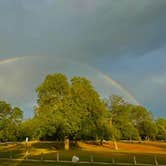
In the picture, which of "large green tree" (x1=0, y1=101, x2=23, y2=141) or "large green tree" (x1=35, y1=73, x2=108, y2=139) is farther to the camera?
"large green tree" (x1=0, y1=101, x2=23, y2=141)

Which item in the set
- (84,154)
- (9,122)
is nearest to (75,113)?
(84,154)

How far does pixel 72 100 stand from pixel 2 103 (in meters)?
53.2

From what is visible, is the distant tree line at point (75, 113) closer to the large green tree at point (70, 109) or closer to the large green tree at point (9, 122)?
the large green tree at point (70, 109)

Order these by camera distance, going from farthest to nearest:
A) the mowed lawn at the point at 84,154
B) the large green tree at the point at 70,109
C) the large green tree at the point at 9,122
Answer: the large green tree at the point at 9,122, the large green tree at the point at 70,109, the mowed lawn at the point at 84,154

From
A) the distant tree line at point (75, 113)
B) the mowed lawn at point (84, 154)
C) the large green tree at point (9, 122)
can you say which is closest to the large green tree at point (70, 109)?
the distant tree line at point (75, 113)

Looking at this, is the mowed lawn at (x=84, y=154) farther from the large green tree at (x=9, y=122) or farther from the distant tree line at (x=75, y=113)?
the large green tree at (x=9, y=122)

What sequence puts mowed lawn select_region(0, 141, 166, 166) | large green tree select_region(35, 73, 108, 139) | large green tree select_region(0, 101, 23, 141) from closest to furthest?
mowed lawn select_region(0, 141, 166, 166)
large green tree select_region(35, 73, 108, 139)
large green tree select_region(0, 101, 23, 141)

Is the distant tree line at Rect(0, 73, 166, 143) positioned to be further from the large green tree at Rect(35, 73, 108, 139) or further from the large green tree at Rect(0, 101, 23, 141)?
the large green tree at Rect(0, 101, 23, 141)

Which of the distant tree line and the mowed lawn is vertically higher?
the distant tree line

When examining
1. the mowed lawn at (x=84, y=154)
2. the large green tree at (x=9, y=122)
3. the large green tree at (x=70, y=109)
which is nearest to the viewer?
the mowed lawn at (x=84, y=154)

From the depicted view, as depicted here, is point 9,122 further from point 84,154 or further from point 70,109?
point 84,154

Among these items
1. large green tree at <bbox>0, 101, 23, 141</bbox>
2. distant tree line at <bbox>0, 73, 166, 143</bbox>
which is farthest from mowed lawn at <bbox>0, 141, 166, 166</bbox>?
large green tree at <bbox>0, 101, 23, 141</bbox>

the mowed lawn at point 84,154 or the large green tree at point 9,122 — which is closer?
the mowed lawn at point 84,154

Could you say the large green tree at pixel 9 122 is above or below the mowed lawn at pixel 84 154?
above
